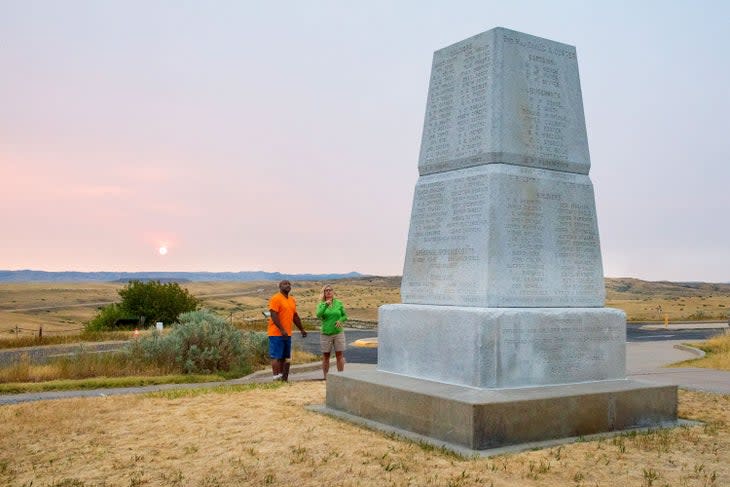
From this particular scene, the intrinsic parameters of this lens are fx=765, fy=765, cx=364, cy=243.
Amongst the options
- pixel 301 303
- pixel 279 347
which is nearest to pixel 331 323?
pixel 279 347

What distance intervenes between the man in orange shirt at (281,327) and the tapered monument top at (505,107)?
4.73 metres

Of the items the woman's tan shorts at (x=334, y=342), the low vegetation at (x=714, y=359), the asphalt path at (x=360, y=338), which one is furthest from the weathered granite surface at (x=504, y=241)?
the asphalt path at (x=360, y=338)

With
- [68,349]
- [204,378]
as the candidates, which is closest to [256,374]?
[204,378]

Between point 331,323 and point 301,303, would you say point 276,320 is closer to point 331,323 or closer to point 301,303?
point 331,323

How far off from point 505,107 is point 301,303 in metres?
71.5

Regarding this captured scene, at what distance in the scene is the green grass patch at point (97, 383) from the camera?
15086 millimetres

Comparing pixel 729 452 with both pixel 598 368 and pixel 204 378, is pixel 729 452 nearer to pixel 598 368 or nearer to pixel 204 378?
pixel 598 368

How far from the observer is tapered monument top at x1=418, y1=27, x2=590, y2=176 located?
920 centimetres

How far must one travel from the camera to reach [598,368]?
9.41 m

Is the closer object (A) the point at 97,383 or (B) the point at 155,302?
(A) the point at 97,383

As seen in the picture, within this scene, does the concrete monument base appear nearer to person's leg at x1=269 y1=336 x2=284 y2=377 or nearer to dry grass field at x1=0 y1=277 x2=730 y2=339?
person's leg at x1=269 y1=336 x2=284 y2=377

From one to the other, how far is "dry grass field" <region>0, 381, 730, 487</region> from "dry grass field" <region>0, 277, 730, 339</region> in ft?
82.9

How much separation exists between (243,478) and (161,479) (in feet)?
2.57

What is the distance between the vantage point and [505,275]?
882cm
